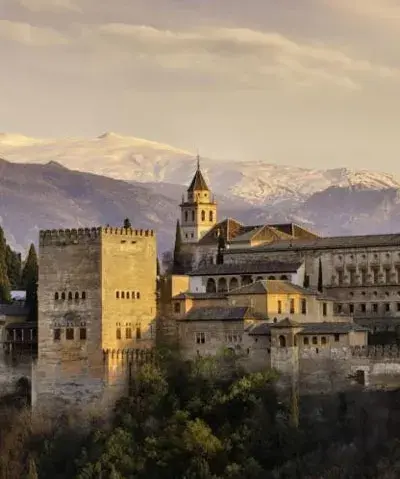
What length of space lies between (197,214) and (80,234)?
3338cm

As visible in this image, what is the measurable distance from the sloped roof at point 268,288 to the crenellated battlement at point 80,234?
5.77 metres

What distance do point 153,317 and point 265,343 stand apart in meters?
7.12

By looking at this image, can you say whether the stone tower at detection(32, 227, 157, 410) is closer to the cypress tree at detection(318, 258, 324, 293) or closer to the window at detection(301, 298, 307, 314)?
the window at detection(301, 298, 307, 314)

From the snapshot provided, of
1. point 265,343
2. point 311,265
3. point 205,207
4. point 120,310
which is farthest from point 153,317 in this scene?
point 205,207

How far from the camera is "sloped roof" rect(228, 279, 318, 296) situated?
71.9 metres

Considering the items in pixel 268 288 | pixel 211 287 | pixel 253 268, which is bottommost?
pixel 268 288

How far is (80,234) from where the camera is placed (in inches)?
2842

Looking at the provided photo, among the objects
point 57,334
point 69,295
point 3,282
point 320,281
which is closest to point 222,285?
point 320,281

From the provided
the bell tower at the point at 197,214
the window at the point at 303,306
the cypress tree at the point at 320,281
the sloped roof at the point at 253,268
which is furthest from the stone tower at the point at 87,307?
the bell tower at the point at 197,214

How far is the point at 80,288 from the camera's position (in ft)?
236

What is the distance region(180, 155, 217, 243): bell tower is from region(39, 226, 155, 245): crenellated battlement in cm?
A: 2801

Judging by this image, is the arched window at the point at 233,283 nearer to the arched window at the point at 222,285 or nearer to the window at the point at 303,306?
the arched window at the point at 222,285

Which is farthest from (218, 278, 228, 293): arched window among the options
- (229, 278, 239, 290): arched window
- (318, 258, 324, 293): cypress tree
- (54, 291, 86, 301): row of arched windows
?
(54, 291, 86, 301): row of arched windows

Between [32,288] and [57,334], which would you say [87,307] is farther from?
[32,288]
